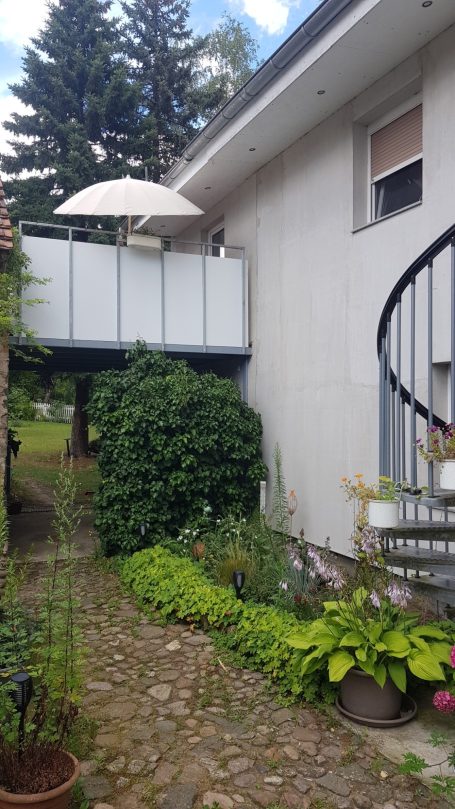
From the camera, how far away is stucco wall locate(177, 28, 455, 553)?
500 centimetres

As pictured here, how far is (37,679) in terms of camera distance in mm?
3818

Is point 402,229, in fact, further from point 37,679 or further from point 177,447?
point 37,679

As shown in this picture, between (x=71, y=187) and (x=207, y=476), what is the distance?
12348mm

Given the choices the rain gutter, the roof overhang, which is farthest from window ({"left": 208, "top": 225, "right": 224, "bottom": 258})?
the rain gutter

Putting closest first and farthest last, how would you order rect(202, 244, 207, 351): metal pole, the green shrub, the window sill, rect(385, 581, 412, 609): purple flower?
rect(385, 581, 412, 609): purple flower < the green shrub < the window sill < rect(202, 244, 207, 351): metal pole

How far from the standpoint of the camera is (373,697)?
343cm

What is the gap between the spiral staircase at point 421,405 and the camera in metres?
3.54

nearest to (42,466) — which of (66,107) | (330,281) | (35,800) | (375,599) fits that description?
(66,107)

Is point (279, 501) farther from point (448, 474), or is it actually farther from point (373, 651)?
point (448, 474)

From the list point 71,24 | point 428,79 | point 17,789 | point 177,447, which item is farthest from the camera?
point 71,24

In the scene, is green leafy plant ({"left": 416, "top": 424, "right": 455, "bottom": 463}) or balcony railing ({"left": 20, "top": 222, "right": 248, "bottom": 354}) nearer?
green leafy plant ({"left": 416, "top": 424, "right": 455, "bottom": 463})

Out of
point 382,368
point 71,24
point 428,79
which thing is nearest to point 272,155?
point 428,79

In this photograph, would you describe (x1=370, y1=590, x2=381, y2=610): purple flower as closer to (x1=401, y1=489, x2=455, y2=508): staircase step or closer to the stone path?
(x1=401, y1=489, x2=455, y2=508): staircase step

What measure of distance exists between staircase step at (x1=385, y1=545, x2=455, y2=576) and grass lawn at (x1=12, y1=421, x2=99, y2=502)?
20.9 feet
